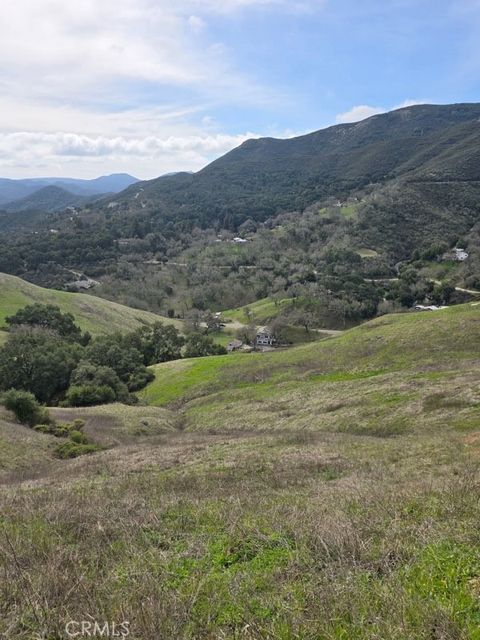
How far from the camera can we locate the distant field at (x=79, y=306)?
81.3 metres

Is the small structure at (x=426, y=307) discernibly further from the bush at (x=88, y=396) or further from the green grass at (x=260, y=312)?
the bush at (x=88, y=396)

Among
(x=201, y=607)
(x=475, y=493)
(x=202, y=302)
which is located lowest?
(x=202, y=302)

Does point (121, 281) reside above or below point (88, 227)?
below

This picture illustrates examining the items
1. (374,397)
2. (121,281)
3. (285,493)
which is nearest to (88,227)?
(121,281)

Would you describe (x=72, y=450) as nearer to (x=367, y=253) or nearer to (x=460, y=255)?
(x=460, y=255)

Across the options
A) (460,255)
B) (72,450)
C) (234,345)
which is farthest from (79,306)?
(460,255)

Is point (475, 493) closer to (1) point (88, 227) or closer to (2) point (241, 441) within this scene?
(2) point (241, 441)

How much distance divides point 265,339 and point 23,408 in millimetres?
47670

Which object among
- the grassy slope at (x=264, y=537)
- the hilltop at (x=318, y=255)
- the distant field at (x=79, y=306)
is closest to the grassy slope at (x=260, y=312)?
the hilltop at (x=318, y=255)

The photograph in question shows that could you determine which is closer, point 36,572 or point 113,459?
point 36,572

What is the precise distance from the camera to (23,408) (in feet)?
105

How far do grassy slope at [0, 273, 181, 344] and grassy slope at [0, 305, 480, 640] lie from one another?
63.9 metres

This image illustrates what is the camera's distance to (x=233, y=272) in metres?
126

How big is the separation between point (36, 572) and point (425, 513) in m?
6.46
